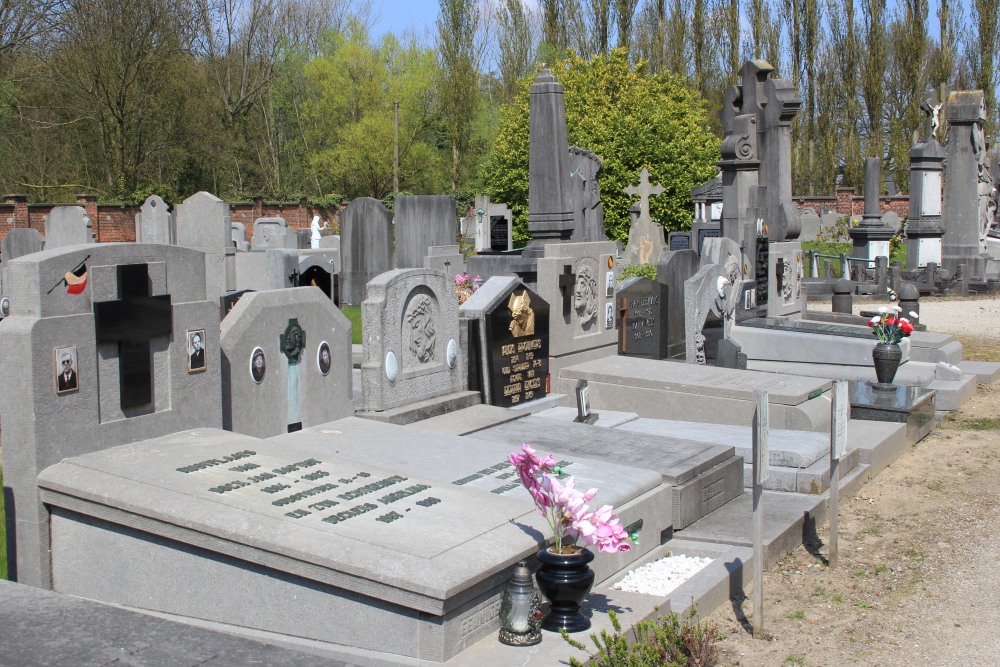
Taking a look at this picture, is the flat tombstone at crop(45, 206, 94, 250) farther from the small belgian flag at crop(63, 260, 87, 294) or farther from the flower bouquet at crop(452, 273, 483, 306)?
the small belgian flag at crop(63, 260, 87, 294)

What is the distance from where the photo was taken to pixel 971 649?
4859mm

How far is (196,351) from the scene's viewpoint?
18.6 feet

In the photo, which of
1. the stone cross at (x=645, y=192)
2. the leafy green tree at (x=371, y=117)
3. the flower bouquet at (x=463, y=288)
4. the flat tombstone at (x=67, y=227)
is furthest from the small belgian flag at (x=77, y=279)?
the leafy green tree at (x=371, y=117)

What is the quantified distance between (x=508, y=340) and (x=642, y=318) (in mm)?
2884

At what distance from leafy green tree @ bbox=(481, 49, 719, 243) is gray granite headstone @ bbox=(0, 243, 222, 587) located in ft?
70.2

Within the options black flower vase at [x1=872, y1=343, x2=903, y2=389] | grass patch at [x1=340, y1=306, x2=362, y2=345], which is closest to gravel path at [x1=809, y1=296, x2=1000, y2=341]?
black flower vase at [x1=872, y1=343, x2=903, y2=389]

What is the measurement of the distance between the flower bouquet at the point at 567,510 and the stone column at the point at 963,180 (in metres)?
20.3

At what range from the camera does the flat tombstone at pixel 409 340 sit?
7.21 m

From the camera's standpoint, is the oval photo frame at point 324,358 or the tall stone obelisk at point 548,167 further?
the tall stone obelisk at point 548,167

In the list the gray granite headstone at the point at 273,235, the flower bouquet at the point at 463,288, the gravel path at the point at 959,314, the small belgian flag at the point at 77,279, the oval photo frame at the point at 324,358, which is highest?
the gray granite headstone at the point at 273,235

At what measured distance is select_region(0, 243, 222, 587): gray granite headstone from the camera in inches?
190

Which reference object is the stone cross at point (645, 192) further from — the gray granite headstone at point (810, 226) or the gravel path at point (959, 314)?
the gray granite headstone at point (810, 226)

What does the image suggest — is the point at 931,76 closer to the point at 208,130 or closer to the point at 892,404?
the point at 208,130

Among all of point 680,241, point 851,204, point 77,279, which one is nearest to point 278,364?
point 77,279
